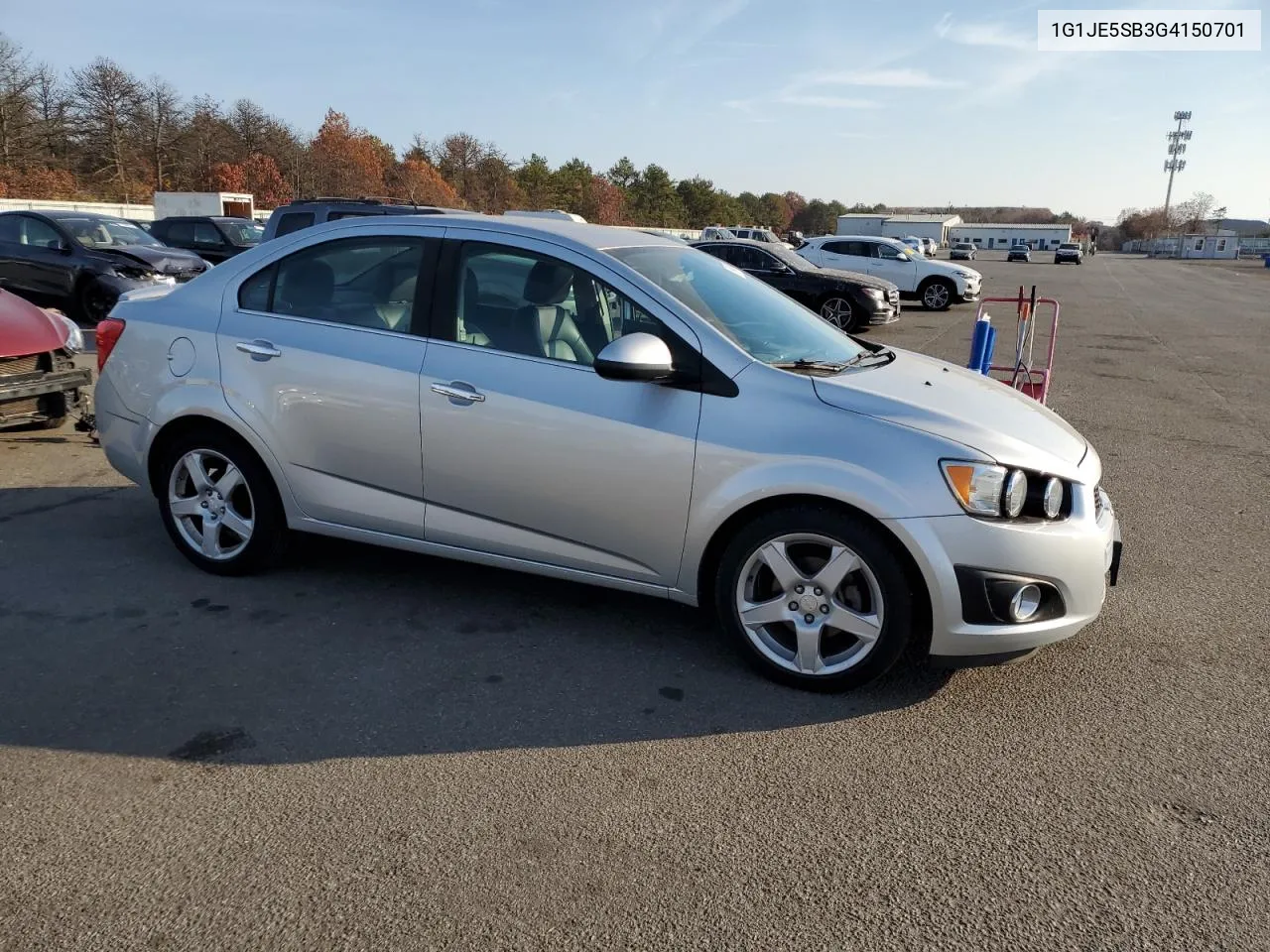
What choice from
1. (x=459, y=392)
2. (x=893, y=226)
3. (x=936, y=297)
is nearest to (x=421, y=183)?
(x=936, y=297)

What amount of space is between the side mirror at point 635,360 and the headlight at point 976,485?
3.51 feet

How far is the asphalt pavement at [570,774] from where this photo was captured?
95.6 inches

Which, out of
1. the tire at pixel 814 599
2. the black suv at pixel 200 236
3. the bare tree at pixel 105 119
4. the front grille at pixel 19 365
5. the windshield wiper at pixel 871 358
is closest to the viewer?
the tire at pixel 814 599

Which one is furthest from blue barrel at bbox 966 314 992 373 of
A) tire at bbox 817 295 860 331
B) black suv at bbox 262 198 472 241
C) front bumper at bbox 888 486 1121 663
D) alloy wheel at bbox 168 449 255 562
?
tire at bbox 817 295 860 331

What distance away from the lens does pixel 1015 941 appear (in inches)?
92.4

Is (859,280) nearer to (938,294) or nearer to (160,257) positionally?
(938,294)

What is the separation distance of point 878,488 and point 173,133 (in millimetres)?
70469

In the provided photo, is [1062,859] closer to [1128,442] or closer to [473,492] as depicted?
[473,492]

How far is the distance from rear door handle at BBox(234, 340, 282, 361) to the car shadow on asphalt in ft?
3.30

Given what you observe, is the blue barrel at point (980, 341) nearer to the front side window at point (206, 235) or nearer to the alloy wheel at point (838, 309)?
the alloy wheel at point (838, 309)

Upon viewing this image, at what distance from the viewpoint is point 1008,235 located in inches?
5625

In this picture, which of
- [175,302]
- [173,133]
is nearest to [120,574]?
[175,302]

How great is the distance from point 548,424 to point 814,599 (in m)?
1.23


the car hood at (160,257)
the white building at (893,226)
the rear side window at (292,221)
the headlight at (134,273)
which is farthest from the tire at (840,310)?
the white building at (893,226)
